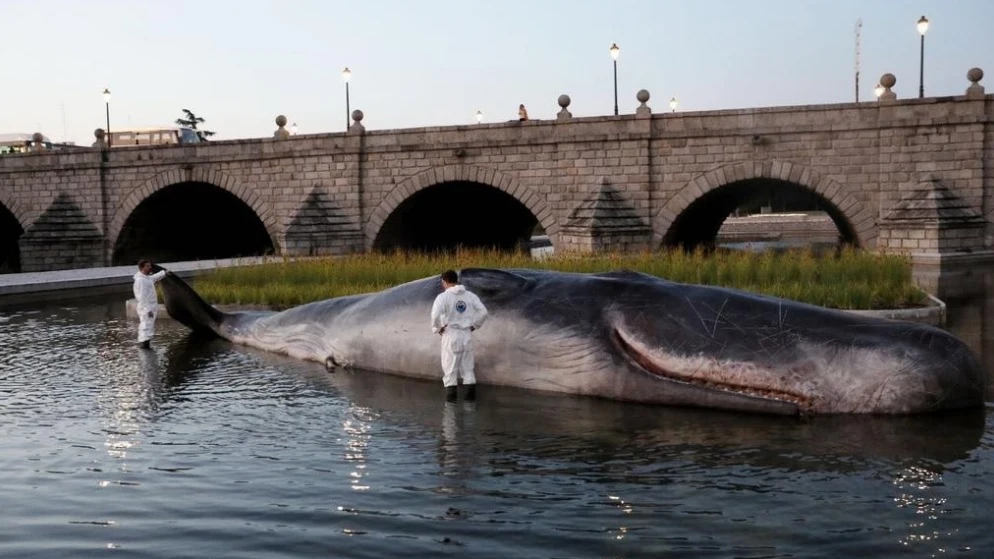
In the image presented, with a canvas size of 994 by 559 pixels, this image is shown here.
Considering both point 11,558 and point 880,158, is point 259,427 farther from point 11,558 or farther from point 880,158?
point 880,158

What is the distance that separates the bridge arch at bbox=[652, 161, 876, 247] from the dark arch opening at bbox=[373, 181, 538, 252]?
611 cm

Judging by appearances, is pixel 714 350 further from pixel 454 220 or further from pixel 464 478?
pixel 454 220

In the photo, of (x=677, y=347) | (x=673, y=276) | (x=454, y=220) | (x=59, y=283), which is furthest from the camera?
(x=454, y=220)

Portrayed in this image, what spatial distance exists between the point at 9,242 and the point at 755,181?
3649 centimetres

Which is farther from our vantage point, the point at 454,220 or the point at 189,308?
the point at 454,220

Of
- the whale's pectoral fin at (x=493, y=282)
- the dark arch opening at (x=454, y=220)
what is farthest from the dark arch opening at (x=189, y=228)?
the whale's pectoral fin at (x=493, y=282)

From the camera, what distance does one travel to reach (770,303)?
7.52 metres

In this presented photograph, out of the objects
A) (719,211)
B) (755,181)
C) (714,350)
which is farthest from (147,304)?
(719,211)

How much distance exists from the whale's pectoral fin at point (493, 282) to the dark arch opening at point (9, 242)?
42.3m

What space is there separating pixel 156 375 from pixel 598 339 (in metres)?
4.71

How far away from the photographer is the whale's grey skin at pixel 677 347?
22.4 ft

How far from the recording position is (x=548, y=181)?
29.8m

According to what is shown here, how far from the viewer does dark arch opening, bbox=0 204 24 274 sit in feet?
147

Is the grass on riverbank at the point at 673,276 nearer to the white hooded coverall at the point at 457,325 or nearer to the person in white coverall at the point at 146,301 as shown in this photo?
the person in white coverall at the point at 146,301
